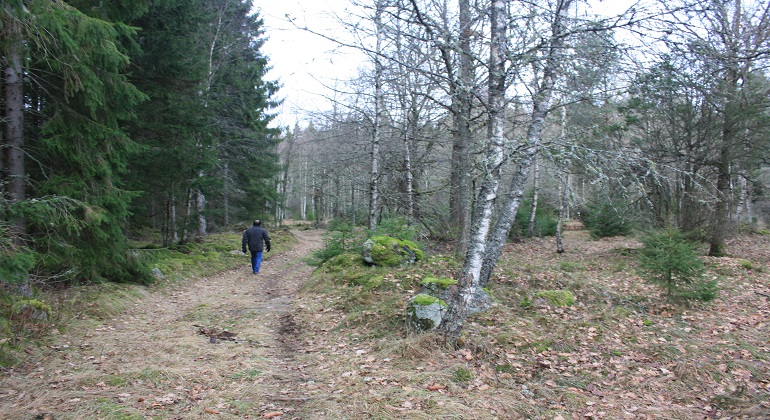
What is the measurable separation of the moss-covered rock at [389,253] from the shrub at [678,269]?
16.0ft

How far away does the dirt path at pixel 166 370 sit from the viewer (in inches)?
156

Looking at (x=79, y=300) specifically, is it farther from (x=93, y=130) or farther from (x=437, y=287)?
(x=437, y=287)

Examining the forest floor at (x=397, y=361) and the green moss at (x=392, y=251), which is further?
the green moss at (x=392, y=251)

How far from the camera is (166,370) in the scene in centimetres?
477

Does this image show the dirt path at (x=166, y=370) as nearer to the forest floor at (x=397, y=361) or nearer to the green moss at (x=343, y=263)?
the forest floor at (x=397, y=361)

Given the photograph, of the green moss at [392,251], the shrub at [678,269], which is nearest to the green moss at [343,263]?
the green moss at [392,251]

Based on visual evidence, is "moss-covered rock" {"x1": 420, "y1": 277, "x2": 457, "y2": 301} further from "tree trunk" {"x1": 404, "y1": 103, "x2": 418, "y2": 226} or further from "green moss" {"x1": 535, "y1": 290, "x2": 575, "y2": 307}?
"tree trunk" {"x1": 404, "y1": 103, "x2": 418, "y2": 226}

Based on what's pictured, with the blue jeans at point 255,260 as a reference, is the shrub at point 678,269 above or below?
above

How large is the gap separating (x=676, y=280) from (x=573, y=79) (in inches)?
177

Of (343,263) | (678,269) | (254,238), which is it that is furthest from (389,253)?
(678,269)

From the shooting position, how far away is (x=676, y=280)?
769cm

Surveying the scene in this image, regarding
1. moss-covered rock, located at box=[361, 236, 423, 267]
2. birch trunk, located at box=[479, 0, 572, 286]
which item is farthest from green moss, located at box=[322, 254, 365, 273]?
birch trunk, located at box=[479, 0, 572, 286]

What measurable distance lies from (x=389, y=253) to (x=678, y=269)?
5719 millimetres

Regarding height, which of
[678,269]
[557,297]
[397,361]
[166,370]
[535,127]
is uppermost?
[535,127]
